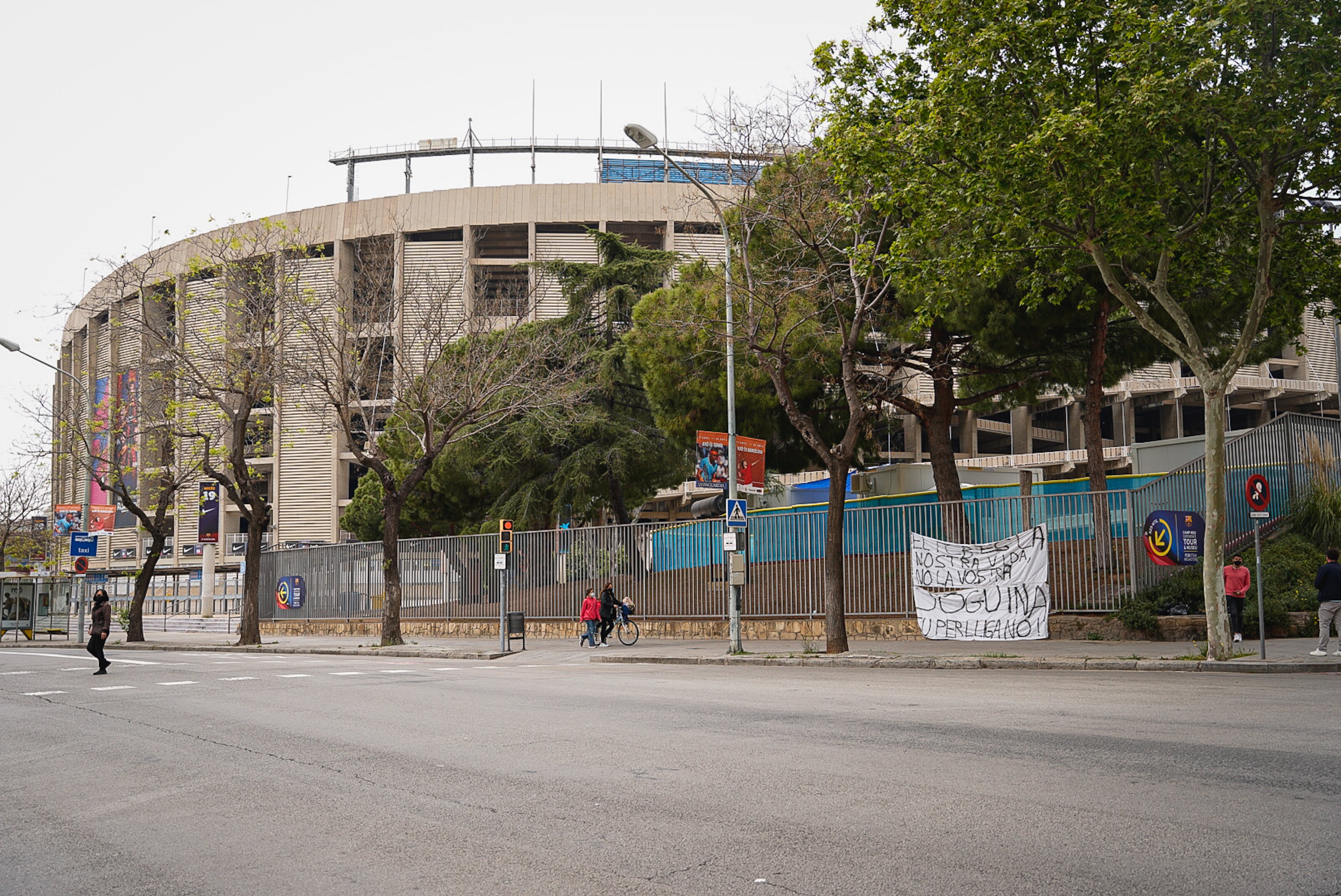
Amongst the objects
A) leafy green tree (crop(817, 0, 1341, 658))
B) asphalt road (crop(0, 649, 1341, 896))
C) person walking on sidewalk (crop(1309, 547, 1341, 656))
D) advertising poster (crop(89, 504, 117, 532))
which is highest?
leafy green tree (crop(817, 0, 1341, 658))

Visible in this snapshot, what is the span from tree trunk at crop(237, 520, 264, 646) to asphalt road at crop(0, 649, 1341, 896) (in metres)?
19.9

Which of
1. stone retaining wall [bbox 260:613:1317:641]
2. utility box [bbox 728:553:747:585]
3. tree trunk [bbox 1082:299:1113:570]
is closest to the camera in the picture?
stone retaining wall [bbox 260:613:1317:641]

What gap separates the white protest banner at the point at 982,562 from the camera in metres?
20.1

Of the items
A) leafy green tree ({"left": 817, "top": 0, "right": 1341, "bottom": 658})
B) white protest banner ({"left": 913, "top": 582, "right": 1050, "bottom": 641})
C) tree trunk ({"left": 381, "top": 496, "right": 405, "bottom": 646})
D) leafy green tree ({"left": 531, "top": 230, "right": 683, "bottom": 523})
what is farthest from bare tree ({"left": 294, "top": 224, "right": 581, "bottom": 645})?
leafy green tree ({"left": 817, "top": 0, "right": 1341, "bottom": 658})

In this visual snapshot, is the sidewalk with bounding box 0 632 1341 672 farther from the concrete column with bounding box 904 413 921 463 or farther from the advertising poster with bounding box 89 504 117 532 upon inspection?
the concrete column with bounding box 904 413 921 463

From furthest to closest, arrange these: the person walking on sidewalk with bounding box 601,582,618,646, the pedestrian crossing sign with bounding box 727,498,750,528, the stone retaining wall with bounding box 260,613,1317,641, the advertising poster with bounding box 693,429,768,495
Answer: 1. the person walking on sidewalk with bounding box 601,582,618,646
2. the advertising poster with bounding box 693,429,768,495
3. the pedestrian crossing sign with bounding box 727,498,750,528
4. the stone retaining wall with bounding box 260,613,1317,641

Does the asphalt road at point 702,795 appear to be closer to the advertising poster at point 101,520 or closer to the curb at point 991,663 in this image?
the curb at point 991,663

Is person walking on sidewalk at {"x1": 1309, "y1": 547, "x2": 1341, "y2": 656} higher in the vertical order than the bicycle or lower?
higher

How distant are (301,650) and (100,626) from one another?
10367 mm

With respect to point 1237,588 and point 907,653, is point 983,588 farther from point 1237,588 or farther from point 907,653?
point 1237,588

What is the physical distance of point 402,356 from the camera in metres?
29.2

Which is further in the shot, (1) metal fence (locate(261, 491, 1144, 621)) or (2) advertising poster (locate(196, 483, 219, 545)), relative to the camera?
(2) advertising poster (locate(196, 483, 219, 545))

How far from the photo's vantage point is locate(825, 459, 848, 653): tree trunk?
64.1 feet

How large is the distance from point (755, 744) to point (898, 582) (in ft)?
48.3
